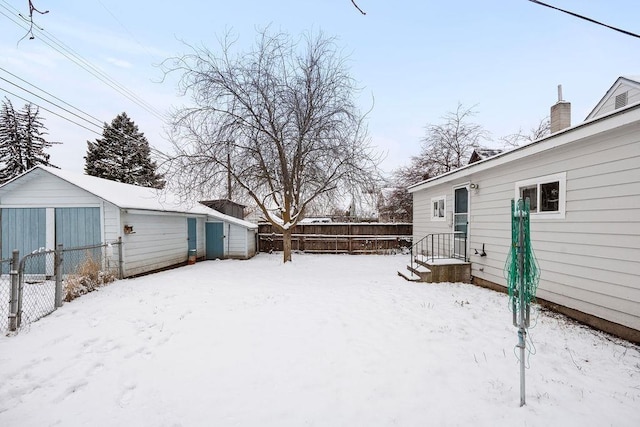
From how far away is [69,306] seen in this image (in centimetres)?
539

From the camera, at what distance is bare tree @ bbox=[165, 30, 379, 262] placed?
10242 mm

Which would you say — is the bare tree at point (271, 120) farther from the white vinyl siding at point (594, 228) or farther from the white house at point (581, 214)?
the white vinyl siding at point (594, 228)

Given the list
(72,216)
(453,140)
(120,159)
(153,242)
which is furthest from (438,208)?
(120,159)

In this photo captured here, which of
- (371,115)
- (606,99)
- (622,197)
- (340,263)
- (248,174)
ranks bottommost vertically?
(340,263)

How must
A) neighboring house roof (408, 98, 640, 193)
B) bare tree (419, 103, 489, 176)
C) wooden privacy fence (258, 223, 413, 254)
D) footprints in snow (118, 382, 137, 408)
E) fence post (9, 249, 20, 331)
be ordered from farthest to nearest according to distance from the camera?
bare tree (419, 103, 489, 176)
wooden privacy fence (258, 223, 413, 254)
fence post (9, 249, 20, 331)
neighboring house roof (408, 98, 640, 193)
footprints in snow (118, 382, 137, 408)

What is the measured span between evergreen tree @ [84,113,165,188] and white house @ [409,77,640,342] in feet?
76.4

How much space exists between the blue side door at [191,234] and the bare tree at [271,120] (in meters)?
2.44

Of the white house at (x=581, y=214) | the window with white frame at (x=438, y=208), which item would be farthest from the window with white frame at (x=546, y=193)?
the window with white frame at (x=438, y=208)

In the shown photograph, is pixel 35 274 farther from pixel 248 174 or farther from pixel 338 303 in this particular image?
pixel 338 303

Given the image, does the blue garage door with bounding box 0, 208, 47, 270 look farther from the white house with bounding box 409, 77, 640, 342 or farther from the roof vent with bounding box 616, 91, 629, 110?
the roof vent with bounding box 616, 91, 629, 110

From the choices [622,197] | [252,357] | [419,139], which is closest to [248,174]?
[252,357]

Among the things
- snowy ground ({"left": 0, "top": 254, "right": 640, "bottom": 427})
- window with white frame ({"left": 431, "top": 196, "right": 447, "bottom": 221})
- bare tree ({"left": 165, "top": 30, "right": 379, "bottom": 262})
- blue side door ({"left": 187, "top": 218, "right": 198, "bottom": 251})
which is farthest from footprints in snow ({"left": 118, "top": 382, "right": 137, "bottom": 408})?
blue side door ({"left": 187, "top": 218, "right": 198, "bottom": 251})

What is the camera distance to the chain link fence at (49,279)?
4.28 m

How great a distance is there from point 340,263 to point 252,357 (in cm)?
862
